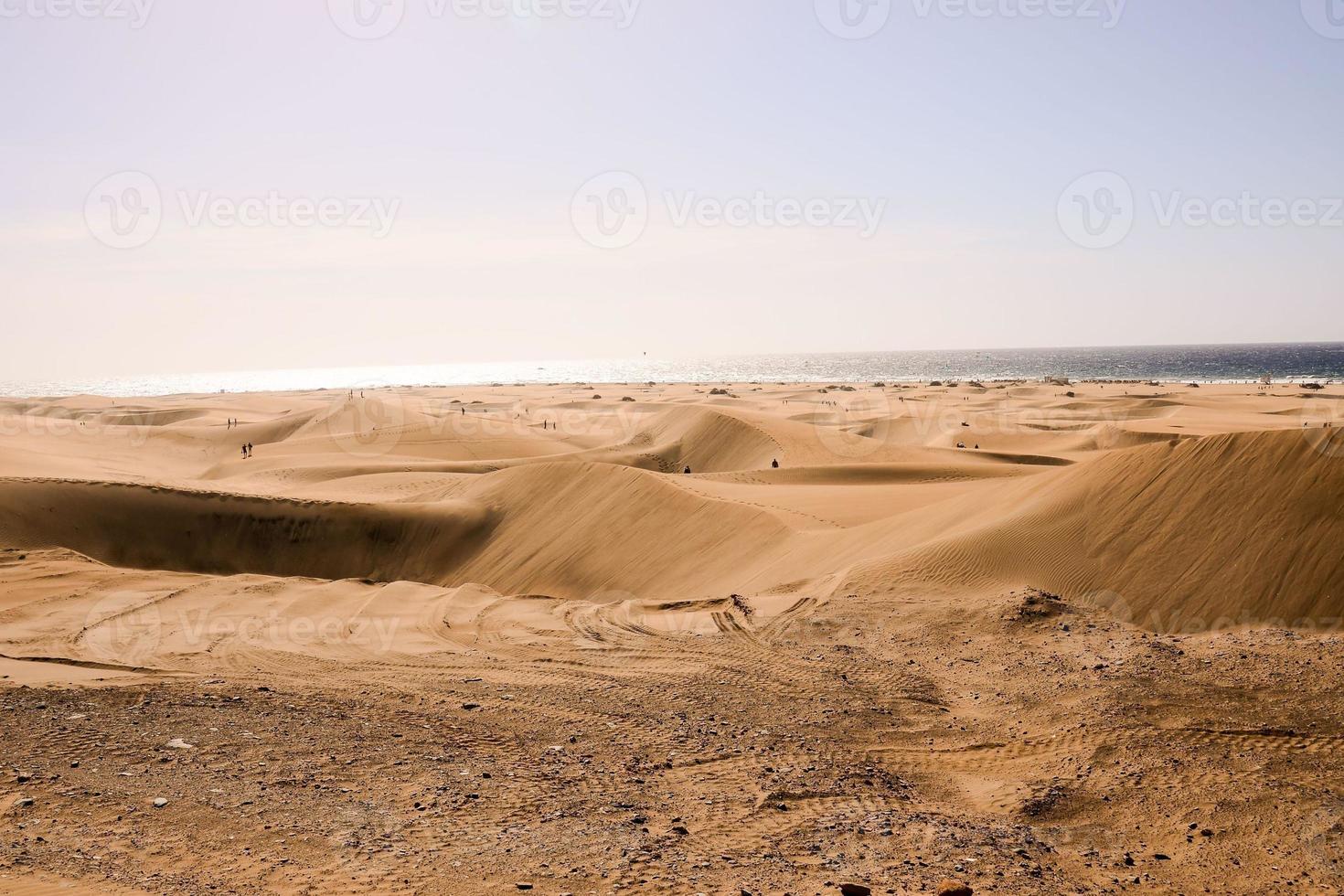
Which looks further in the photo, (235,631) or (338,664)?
(235,631)

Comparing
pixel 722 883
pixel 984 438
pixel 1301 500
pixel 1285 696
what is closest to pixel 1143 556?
pixel 1301 500

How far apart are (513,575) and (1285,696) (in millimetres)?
12240

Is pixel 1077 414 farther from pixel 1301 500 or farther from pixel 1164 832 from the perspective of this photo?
pixel 1164 832

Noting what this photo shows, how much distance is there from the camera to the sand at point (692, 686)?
5.26m

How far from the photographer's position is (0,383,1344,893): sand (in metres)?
5.26

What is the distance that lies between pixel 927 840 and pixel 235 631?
28.2 ft

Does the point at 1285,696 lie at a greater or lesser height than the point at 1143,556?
lesser

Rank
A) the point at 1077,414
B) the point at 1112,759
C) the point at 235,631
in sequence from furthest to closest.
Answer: the point at 1077,414 < the point at 235,631 < the point at 1112,759

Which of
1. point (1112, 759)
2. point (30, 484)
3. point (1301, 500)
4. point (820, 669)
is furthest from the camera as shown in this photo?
point (30, 484)

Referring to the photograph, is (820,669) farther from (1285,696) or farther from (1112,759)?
(1285,696)

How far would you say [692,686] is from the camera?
8391 millimetres

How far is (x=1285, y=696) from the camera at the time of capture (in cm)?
769

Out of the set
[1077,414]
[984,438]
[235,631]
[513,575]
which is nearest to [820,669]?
[235,631]

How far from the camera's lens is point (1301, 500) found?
1009 cm
